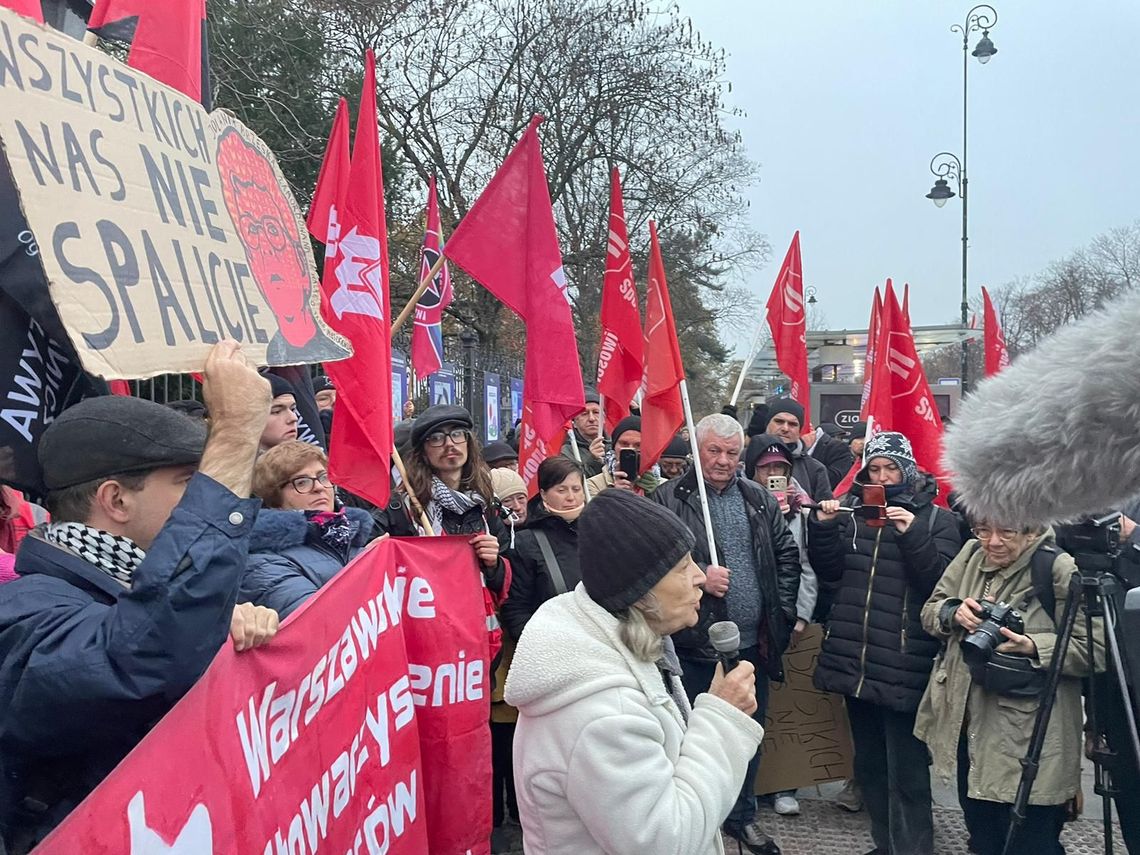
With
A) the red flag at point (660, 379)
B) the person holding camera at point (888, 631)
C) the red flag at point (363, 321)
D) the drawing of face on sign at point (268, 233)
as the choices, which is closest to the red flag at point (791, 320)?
the red flag at point (660, 379)

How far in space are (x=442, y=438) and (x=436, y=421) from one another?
0.08 metres

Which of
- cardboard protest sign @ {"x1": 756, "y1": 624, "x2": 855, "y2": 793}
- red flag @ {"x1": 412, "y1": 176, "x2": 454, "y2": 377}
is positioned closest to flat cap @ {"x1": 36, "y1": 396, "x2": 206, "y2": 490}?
cardboard protest sign @ {"x1": 756, "y1": 624, "x2": 855, "y2": 793}

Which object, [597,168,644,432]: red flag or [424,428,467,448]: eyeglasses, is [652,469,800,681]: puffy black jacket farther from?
[597,168,644,432]: red flag

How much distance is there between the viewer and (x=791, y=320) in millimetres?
7457

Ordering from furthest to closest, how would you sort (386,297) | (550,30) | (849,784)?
1. (550,30)
2. (849,784)
3. (386,297)

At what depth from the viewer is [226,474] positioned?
1.83m

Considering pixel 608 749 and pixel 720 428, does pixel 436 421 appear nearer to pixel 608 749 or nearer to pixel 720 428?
pixel 720 428

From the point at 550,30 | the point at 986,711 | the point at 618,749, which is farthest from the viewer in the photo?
the point at 550,30

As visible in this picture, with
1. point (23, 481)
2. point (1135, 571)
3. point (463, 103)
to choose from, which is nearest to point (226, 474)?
point (23, 481)

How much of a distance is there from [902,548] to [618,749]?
274 centimetres

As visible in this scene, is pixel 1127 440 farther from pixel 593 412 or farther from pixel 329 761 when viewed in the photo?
pixel 593 412

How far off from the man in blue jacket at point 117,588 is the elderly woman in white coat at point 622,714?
64 centimetres

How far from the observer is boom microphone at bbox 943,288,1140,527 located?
92cm

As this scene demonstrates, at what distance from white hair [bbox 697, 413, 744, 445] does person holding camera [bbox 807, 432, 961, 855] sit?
58cm
